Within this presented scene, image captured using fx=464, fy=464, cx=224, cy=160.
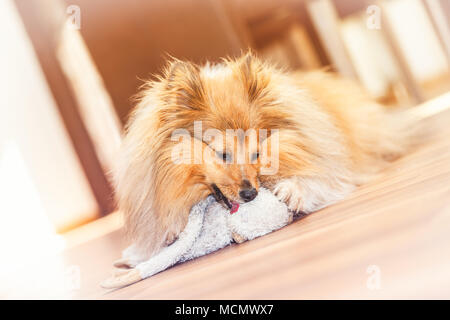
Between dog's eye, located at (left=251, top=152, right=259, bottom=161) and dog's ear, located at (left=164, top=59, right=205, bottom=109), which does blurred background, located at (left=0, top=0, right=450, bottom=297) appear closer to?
dog's ear, located at (left=164, top=59, right=205, bottom=109)

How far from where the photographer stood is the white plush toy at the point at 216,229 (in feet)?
5.95

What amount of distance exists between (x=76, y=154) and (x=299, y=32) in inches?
227

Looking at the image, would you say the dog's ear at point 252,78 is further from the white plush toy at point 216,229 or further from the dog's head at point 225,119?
the white plush toy at point 216,229

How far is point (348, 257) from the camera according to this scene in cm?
122

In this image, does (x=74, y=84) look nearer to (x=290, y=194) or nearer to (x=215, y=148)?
(x=215, y=148)

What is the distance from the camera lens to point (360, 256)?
1.20m

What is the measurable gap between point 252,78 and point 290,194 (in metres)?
0.51

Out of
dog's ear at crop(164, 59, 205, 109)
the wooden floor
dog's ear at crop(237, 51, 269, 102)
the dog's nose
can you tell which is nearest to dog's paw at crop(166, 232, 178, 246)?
the wooden floor

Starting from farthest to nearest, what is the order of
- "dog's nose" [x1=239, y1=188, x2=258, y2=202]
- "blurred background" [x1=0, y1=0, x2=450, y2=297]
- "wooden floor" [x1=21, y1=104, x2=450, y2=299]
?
"blurred background" [x1=0, y1=0, x2=450, y2=297] < "dog's nose" [x1=239, y1=188, x2=258, y2=202] < "wooden floor" [x1=21, y1=104, x2=450, y2=299]

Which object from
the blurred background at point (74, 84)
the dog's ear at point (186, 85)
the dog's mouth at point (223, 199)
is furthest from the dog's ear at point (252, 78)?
the blurred background at point (74, 84)

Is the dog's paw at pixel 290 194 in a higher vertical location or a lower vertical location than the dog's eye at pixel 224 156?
lower

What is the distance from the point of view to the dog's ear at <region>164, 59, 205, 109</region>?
1911 millimetres

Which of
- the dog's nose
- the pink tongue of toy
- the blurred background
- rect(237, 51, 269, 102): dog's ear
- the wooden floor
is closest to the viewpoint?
the wooden floor
